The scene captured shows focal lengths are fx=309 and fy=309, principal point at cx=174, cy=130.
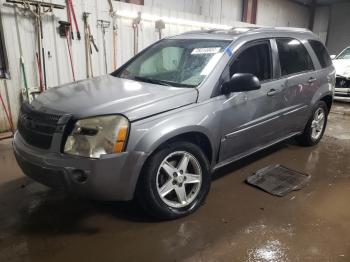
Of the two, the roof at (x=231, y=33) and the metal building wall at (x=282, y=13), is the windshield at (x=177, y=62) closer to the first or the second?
the roof at (x=231, y=33)

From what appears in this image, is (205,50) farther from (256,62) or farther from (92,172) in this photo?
(92,172)

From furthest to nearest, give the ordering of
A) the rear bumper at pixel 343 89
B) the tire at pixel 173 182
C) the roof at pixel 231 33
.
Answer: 1. the rear bumper at pixel 343 89
2. the roof at pixel 231 33
3. the tire at pixel 173 182

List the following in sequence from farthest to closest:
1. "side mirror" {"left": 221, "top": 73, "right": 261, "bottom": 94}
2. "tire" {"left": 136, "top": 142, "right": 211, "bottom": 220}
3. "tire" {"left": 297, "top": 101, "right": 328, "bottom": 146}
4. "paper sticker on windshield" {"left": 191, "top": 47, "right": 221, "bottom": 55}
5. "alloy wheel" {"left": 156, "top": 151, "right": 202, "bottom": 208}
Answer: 1. "tire" {"left": 297, "top": 101, "right": 328, "bottom": 146}
2. "paper sticker on windshield" {"left": 191, "top": 47, "right": 221, "bottom": 55}
3. "side mirror" {"left": 221, "top": 73, "right": 261, "bottom": 94}
4. "alloy wheel" {"left": 156, "top": 151, "right": 202, "bottom": 208}
5. "tire" {"left": 136, "top": 142, "right": 211, "bottom": 220}

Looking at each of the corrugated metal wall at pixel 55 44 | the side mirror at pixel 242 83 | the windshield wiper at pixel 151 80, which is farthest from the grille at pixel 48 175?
the corrugated metal wall at pixel 55 44

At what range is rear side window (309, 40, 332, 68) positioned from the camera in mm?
4090

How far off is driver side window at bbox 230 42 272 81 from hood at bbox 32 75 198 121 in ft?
2.24

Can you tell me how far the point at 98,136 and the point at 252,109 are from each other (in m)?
1.58

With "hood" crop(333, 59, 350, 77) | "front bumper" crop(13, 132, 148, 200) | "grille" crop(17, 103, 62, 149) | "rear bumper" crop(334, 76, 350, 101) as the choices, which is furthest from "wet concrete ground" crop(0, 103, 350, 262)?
"hood" crop(333, 59, 350, 77)

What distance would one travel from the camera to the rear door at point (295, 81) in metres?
3.47

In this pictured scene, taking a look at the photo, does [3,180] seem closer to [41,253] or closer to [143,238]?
[41,253]

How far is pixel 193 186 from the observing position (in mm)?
2750

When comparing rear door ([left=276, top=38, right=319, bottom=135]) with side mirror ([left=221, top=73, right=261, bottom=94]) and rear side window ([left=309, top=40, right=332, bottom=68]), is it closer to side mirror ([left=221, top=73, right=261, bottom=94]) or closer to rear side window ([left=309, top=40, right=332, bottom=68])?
rear side window ([left=309, top=40, right=332, bottom=68])

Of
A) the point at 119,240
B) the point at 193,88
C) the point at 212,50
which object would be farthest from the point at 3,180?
the point at 212,50

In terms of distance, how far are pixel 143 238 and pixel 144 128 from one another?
862 millimetres
